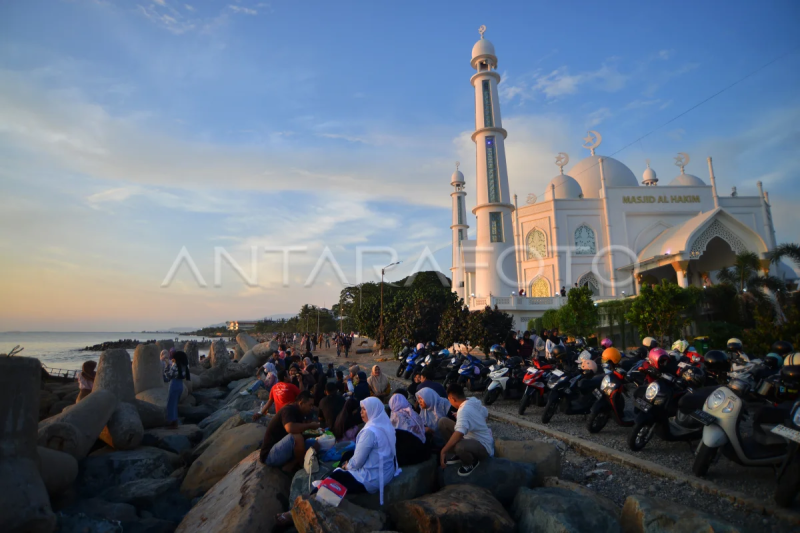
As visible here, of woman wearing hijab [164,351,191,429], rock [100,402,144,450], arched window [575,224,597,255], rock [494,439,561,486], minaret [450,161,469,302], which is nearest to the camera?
rock [494,439,561,486]

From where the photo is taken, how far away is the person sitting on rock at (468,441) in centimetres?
428

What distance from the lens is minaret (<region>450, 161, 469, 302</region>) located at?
3997 centimetres

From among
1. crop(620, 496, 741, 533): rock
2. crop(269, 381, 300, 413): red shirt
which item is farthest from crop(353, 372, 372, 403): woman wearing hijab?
crop(620, 496, 741, 533): rock

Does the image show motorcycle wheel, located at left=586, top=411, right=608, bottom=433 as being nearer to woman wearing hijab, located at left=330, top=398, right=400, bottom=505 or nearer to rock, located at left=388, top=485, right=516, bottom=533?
rock, located at left=388, top=485, right=516, bottom=533

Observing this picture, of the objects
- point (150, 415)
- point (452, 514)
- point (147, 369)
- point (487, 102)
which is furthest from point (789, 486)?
point (487, 102)

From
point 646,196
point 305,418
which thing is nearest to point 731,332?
point 305,418

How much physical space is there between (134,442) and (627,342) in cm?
1950

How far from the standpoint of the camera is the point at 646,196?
115ft

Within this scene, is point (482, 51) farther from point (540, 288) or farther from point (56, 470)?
point (56, 470)

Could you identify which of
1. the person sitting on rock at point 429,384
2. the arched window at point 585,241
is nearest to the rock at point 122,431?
the person sitting on rock at point 429,384

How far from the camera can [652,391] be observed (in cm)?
498

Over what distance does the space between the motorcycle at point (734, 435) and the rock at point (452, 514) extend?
6.84 ft

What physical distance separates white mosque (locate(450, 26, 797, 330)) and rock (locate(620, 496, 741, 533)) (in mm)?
23899

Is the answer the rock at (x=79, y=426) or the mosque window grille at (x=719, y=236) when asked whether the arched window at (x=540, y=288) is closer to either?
the mosque window grille at (x=719, y=236)
